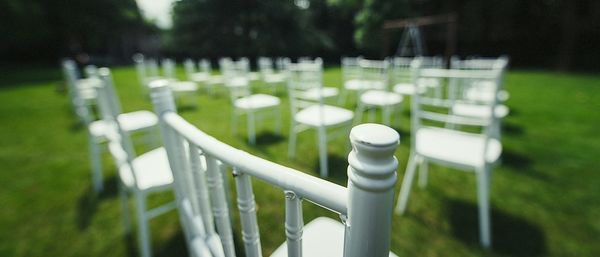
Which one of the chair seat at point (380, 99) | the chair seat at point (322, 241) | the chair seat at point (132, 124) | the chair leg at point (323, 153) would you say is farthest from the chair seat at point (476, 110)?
the chair seat at point (132, 124)

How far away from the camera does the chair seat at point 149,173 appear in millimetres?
1339

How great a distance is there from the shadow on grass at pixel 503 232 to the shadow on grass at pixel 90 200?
8.24 feet

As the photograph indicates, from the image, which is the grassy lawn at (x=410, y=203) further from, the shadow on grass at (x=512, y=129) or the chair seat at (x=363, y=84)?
the chair seat at (x=363, y=84)

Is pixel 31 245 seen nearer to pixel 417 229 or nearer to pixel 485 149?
pixel 417 229

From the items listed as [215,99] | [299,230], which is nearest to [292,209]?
[299,230]

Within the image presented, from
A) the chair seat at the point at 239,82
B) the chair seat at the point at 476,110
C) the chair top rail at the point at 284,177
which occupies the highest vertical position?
the chair seat at the point at 239,82

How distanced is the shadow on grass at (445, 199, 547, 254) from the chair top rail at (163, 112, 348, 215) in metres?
1.68

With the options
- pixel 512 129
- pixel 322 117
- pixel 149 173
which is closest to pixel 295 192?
pixel 149 173

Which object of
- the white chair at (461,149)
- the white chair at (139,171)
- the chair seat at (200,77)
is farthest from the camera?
the chair seat at (200,77)

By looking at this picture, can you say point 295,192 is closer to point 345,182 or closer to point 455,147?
point 455,147

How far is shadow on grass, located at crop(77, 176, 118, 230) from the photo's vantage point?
1891 mm

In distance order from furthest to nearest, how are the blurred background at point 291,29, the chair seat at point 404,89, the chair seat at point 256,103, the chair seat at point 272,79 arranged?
1. the blurred background at point 291,29
2. the chair seat at point 272,79
3. the chair seat at point 404,89
4. the chair seat at point 256,103

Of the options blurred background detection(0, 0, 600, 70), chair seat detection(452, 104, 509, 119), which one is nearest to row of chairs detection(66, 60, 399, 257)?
chair seat detection(452, 104, 509, 119)

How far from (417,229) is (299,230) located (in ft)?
5.08
